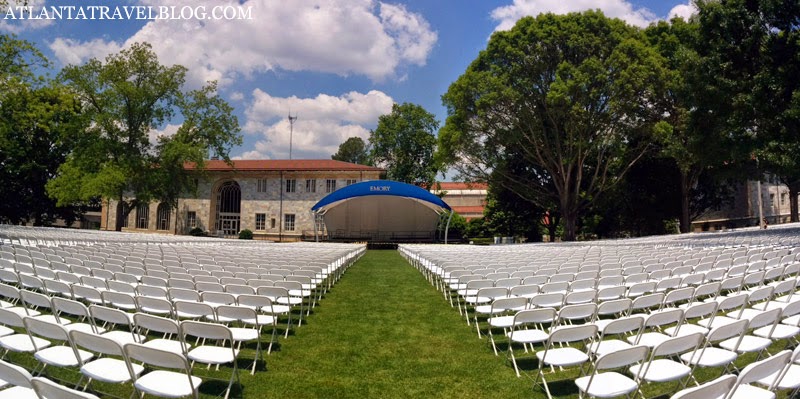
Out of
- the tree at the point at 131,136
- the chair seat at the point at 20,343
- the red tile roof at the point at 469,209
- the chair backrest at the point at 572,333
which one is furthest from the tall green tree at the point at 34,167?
the red tile roof at the point at 469,209

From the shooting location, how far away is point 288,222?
135 feet

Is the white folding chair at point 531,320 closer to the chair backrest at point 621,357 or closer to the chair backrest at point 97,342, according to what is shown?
the chair backrest at point 621,357

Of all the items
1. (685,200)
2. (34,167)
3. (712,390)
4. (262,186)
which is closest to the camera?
(712,390)

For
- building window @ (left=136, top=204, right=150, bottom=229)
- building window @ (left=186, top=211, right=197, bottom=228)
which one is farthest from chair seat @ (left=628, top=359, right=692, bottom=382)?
building window @ (left=136, top=204, right=150, bottom=229)

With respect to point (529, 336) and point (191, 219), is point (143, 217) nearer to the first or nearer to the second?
point (191, 219)

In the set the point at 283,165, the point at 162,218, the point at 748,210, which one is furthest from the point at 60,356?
the point at 748,210

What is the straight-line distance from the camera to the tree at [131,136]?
31.0 m

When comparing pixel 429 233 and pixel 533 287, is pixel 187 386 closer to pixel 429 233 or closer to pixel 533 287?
pixel 533 287

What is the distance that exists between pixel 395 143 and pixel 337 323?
1560 inches

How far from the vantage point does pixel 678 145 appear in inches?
808

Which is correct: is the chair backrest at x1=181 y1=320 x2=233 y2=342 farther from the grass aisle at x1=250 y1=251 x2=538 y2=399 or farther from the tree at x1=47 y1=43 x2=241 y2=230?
the tree at x1=47 y1=43 x2=241 y2=230

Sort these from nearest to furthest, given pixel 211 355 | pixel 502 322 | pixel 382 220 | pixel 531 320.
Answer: pixel 211 355, pixel 531 320, pixel 502 322, pixel 382 220

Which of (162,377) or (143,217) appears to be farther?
(143,217)

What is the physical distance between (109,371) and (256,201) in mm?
40213
